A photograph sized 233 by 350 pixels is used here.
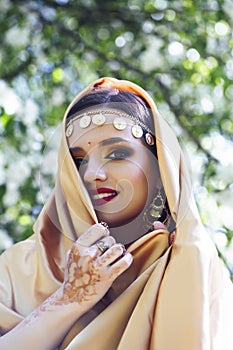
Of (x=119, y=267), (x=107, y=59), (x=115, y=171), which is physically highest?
(x=115, y=171)

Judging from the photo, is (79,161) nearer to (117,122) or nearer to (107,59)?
(117,122)

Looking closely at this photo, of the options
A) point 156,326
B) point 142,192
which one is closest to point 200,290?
point 156,326

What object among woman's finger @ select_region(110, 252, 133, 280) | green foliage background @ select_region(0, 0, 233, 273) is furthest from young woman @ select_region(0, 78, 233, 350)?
green foliage background @ select_region(0, 0, 233, 273)

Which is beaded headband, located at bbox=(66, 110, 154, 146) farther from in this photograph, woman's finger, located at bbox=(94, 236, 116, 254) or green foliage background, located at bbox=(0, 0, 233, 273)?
green foliage background, located at bbox=(0, 0, 233, 273)

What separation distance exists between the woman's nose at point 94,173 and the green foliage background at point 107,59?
2.58 m

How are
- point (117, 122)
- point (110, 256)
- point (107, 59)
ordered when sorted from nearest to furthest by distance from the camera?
point (110, 256) → point (117, 122) → point (107, 59)

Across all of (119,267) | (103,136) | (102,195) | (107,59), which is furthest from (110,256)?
(107,59)

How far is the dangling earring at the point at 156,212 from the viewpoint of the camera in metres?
1.92

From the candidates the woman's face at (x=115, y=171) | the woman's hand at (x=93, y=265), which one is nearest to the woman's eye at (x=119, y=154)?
the woman's face at (x=115, y=171)

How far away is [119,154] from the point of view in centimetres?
193

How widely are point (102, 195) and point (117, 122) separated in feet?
0.47

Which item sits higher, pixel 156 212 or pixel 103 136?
pixel 103 136

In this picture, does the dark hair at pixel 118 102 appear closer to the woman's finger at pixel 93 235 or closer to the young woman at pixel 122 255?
the young woman at pixel 122 255

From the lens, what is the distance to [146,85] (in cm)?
486
